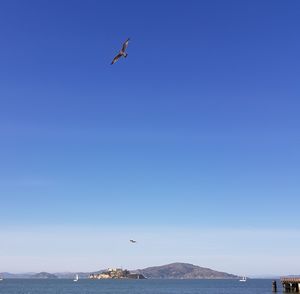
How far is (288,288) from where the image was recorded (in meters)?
120

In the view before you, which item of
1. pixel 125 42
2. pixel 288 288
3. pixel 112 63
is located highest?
pixel 125 42

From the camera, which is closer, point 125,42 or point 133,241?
point 125,42

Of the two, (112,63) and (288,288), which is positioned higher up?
(112,63)

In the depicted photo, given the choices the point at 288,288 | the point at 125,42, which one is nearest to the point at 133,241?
the point at 125,42

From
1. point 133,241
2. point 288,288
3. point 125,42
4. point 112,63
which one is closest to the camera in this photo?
point 112,63

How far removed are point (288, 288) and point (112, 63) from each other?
11663 centimetres

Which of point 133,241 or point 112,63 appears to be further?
point 133,241

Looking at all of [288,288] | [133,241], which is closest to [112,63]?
[133,241]

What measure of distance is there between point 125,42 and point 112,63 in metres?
1.66

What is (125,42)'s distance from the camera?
1741 centimetres

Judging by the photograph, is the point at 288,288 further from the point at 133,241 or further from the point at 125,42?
the point at 125,42

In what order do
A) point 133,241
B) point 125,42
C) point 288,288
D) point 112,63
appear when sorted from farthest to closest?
point 288,288 < point 133,241 < point 125,42 < point 112,63

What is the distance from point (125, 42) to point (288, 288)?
116 m

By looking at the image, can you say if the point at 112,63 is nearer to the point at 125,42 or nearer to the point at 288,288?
the point at 125,42
